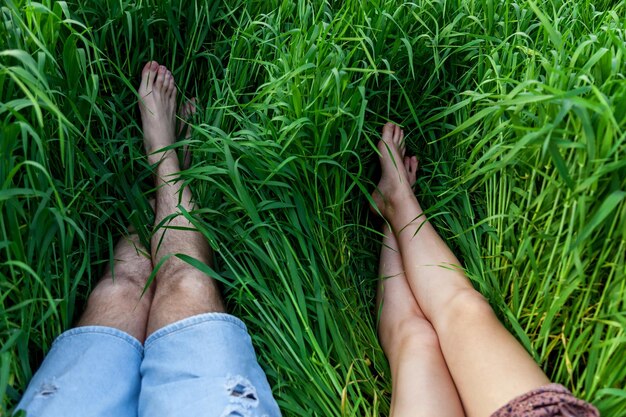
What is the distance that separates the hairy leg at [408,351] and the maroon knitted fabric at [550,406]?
16cm

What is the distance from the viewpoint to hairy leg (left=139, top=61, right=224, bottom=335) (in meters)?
1.16

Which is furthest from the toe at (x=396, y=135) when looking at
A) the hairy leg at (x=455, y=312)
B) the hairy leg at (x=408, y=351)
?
the hairy leg at (x=408, y=351)

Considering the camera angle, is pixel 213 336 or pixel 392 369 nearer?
pixel 213 336

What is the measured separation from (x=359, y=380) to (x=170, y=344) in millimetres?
389

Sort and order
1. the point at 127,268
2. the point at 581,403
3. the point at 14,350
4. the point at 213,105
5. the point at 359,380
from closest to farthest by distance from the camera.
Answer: the point at 581,403 < the point at 14,350 < the point at 359,380 < the point at 127,268 < the point at 213,105

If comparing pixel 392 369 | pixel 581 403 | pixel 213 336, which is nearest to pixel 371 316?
pixel 392 369

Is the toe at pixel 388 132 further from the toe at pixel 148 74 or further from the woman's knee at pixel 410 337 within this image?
the toe at pixel 148 74

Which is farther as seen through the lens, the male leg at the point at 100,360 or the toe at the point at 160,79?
the toe at the point at 160,79

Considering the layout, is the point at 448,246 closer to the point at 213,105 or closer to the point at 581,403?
the point at 581,403

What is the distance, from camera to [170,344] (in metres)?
1.06

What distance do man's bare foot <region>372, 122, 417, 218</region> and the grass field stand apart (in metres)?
0.04

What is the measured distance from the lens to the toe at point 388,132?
1.44 metres

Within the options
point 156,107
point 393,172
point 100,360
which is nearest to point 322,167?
point 393,172

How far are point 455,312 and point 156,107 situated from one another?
89 cm
